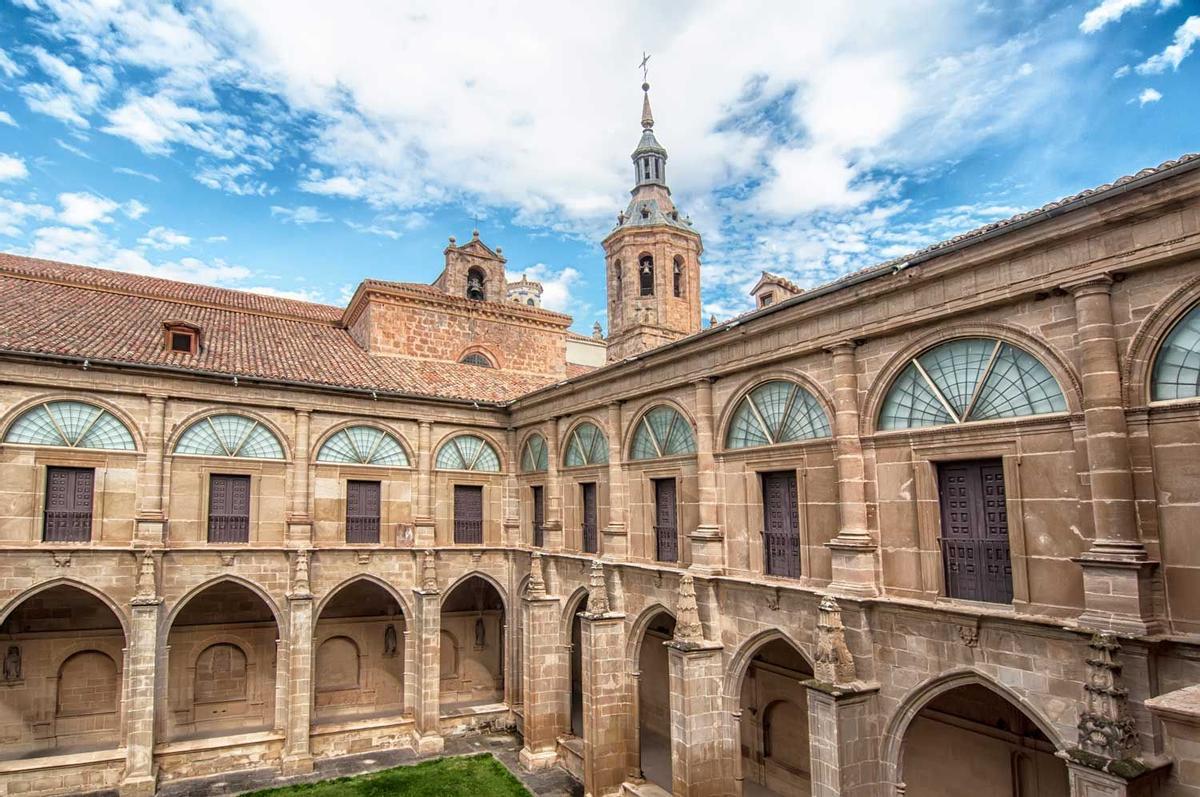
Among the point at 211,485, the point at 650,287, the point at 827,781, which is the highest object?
the point at 650,287

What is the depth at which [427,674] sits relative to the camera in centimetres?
2047

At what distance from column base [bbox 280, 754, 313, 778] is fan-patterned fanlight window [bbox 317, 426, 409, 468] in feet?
25.7

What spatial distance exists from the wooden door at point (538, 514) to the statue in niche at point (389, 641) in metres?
6.12

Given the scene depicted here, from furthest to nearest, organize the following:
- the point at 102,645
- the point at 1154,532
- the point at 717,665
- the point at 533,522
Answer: the point at 533,522 → the point at 102,645 → the point at 717,665 → the point at 1154,532

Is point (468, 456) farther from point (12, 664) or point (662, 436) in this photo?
point (12, 664)

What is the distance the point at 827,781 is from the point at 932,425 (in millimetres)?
5437

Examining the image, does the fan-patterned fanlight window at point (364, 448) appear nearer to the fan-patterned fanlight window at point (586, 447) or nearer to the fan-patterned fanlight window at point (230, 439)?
the fan-patterned fanlight window at point (230, 439)

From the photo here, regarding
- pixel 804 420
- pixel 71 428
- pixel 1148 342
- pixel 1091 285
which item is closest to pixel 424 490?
pixel 71 428

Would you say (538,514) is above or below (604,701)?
above

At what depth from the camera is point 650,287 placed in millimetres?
32906

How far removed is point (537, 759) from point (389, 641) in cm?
732

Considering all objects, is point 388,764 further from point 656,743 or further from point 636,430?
point 636,430

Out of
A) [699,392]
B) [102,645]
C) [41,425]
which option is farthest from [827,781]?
[102,645]

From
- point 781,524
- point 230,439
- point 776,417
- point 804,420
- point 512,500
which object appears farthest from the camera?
point 512,500
